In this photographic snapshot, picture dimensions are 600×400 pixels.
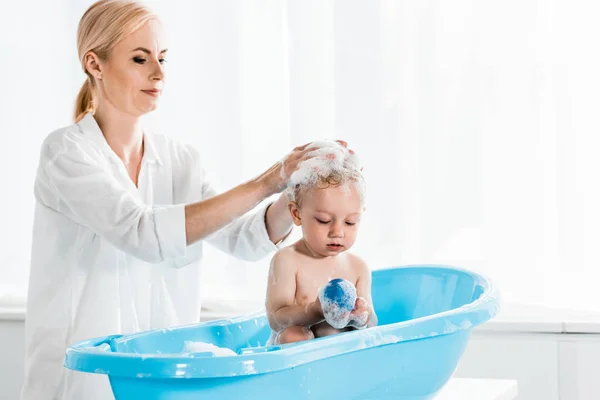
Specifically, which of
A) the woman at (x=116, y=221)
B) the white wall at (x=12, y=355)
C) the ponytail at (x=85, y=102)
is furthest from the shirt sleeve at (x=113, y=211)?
the white wall at (x=12, y=355)

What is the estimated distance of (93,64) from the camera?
1.55 metres

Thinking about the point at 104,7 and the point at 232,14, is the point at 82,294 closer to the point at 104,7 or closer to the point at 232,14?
the point at 104,7

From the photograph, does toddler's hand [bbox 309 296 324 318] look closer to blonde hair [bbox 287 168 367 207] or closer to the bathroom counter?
blonde hair [bbox 287 168 367 207]

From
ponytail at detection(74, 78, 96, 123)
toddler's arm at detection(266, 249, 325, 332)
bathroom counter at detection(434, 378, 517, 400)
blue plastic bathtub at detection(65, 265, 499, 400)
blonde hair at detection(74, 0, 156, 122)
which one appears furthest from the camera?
ponytail at detection(74, 78, 96, 123)

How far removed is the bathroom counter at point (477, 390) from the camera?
1399 mm

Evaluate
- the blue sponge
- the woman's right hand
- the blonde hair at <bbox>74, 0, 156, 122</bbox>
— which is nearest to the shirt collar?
the blonde hair at <bbox>74, 0, 156, 122</bbox>

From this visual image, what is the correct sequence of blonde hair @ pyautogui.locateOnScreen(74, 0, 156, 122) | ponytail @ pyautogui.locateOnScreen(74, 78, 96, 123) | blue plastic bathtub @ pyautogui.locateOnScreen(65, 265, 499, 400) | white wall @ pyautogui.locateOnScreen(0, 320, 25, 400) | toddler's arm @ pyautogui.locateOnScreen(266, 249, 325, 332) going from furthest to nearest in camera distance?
white wall @ pyautogui.locateOnScreen(0, 320, 25, 400) → ponytail @ pyautogui.locateOnScreen(74, 78, 96, 123) → blonde hair @ pyautogui.locateOnScreen(74, 0, 156, 122) → toddler's arm @ pyautogui.locateOnScreen(266, 249, 325, 332) → blue plastic bathtub @ pyautogui.locateOnScreen(65, 265, 499, 400)

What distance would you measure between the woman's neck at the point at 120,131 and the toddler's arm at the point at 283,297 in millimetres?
417

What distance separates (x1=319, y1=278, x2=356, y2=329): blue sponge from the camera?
3.74 feet

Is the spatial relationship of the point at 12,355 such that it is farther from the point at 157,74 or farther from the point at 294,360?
the point at 294,360

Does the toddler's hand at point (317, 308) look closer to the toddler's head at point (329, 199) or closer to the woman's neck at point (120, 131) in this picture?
the toddler's head at point (329, 199)

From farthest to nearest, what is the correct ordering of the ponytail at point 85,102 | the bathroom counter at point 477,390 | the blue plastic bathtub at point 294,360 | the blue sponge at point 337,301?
the ponytail at point 85,102 → the bathroom counter at point 477,390 → the blue sponge at point 337,301 → the blue plastic bathtub at point 294,360

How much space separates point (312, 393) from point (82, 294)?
0.59 meters

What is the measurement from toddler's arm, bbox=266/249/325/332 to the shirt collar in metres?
0.39
